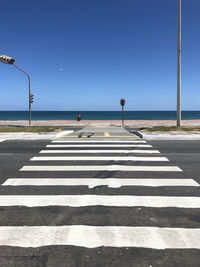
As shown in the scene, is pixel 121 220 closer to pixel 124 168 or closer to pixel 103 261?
pixel 103 261

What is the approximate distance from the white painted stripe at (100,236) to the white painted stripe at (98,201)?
2.46 ft

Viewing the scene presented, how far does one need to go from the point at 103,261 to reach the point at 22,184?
10.3 ft

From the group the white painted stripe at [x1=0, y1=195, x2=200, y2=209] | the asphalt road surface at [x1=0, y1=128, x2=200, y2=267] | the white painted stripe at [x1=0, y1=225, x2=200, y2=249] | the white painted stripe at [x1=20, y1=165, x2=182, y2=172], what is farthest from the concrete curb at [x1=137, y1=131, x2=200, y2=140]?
the white painted stripe at [x1=0, y1=225, x2=200, y2=249]

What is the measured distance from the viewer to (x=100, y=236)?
2875mm

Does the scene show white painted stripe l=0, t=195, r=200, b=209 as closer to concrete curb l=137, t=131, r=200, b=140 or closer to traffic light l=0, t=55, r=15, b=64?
concrete curb l=137, t=131, r=200, b=140

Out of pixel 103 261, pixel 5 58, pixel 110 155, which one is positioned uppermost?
pixel 5 58

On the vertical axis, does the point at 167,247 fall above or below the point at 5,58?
below

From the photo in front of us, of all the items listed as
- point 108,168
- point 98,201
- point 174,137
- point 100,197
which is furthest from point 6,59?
point 98,201

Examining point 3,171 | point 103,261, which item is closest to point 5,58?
point 3,171

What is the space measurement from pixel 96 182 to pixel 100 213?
1454 mm

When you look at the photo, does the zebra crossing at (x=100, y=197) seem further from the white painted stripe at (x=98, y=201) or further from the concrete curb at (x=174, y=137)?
the concrete curb at (x=174, y=137)

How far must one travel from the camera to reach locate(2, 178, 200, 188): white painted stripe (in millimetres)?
4820

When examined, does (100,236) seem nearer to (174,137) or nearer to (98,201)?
(98,201)

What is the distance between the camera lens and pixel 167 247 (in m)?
2.66
